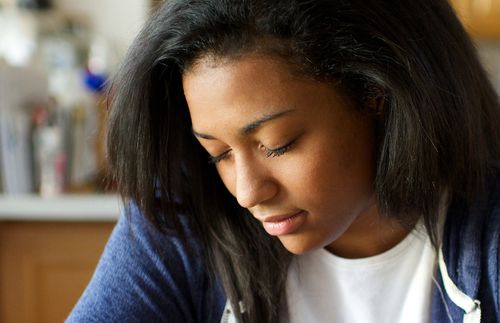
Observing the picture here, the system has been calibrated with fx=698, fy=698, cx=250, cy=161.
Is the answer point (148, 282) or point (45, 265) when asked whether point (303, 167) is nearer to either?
point (148, 282)

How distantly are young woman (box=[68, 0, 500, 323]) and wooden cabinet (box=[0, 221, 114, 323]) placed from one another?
0.99 metres

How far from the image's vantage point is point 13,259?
2053 millimetres

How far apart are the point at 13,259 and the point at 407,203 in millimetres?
1458

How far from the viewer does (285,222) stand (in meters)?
0.90

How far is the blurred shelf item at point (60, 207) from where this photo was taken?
1.96 meters

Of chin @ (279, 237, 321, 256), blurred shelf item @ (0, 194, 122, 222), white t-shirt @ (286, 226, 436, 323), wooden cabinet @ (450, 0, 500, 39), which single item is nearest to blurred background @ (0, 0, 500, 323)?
blurred shelf item @ (0, 194, 122, 222)

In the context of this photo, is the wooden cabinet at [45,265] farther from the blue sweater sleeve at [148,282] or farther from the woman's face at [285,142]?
the woman's face at [285,142]

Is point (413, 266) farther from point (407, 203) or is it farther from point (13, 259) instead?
point (13, 259)

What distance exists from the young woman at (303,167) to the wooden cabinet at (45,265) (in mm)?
990

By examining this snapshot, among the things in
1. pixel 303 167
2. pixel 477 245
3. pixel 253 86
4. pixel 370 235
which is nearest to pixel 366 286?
pixel 370 235

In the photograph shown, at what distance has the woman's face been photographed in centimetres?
83

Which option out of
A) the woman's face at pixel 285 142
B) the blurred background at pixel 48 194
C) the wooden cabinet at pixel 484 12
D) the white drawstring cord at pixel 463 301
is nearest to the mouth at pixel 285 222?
the woman's face at pixel 285 142

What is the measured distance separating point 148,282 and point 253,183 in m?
0.28

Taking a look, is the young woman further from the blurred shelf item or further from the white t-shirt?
the blurred shelf item
